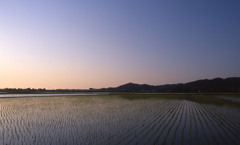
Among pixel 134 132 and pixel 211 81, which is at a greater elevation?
pixel 211 81

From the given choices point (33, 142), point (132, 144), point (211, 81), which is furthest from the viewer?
point (211, 81)

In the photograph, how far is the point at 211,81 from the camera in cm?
17512

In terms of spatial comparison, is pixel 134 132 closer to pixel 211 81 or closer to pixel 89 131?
pixel 89 131

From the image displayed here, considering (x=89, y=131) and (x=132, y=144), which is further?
(x=89, y=131)

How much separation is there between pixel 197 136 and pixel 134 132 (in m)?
3.35

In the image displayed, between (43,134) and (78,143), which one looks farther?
(43,134)

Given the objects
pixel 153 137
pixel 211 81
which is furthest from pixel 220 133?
pixel 211 81

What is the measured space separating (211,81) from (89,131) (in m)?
185

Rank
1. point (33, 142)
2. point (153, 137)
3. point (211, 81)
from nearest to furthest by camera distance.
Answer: point (33, 142) < point (153, 137) < point (211, 81)

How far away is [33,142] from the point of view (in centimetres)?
912

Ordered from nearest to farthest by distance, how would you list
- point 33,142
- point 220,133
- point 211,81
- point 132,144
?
point 132,144, point 33,142, point 220,133, point 211,81

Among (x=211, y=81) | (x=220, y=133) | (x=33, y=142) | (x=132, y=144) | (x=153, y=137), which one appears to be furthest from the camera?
(x=211, y=81)

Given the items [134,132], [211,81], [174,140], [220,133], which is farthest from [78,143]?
[211,81]

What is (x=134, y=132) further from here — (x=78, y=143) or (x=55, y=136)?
(x=55, y=136)
